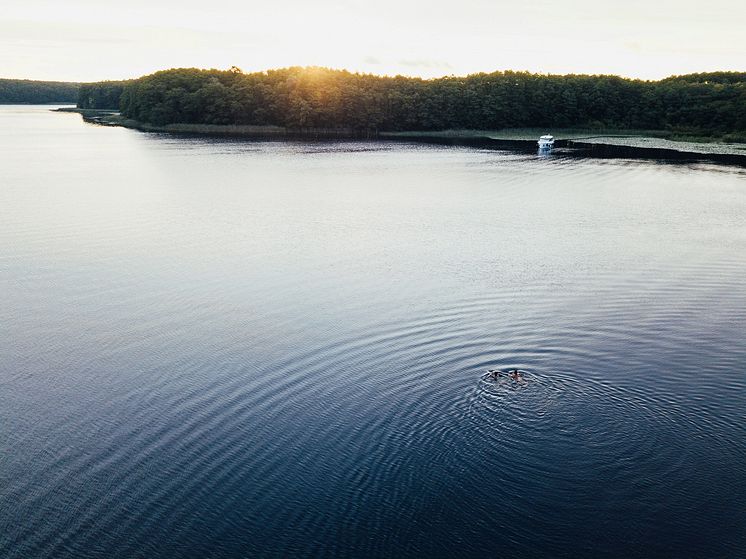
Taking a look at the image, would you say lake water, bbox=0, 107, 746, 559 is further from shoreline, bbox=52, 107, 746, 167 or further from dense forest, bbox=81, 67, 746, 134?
dense forest, bbox=81, 67, 746, 134

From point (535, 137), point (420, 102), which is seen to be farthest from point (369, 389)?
point (420, 102)

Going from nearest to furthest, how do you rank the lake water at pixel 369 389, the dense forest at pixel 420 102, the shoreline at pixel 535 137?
the lake water at pixel 369 389
the shoreline at pixel 535 137
the dense forest at pixel 420 102

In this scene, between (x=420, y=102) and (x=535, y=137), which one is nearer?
(x=535, y=137)

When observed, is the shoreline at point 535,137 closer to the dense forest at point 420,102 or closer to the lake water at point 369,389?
the dense forest at point 420,102

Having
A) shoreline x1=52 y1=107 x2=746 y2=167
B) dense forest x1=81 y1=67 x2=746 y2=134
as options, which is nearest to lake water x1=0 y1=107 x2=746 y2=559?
shoreline x1=52 y1=107 x2=746 y2=167

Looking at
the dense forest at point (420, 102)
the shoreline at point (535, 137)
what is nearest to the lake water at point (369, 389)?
the shoreline at point (535, 137)

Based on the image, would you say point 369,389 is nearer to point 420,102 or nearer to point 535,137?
point 535,137

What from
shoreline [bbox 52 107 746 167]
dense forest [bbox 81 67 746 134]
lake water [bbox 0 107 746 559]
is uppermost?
dense forest [bbox 81 67 746 134]
